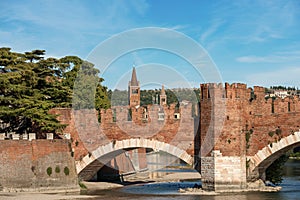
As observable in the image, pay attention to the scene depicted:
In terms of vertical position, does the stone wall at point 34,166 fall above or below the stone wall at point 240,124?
below

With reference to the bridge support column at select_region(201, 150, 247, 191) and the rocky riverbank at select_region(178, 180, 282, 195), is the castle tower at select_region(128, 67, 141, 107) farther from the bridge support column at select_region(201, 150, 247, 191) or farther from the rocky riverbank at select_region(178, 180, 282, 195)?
the bridge support column at select_region(201, 150, 247, 191)

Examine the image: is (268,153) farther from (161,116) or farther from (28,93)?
(28,93)

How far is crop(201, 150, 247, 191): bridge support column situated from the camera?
2588cm

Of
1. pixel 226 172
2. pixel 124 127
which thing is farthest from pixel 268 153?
pixel 124 127

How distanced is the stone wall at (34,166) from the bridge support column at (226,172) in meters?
7.50

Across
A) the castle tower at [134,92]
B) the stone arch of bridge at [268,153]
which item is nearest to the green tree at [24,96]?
the stone arch of bridge at [268,153]

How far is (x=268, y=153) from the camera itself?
86.0 ft

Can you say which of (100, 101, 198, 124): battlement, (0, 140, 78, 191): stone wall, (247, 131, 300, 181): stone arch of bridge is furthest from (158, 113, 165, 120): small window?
(0, 140, 78, 191): stone wall

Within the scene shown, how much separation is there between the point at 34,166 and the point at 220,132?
9336 mm

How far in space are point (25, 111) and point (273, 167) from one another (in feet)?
45.2

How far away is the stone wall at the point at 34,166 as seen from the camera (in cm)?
2633

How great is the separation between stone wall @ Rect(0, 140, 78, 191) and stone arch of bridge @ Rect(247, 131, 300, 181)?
9.29m

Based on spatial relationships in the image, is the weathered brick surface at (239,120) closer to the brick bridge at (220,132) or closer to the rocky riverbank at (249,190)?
the brick bridge at (220,132)

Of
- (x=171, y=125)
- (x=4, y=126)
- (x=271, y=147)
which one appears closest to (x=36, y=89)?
(x=4, y=126)
